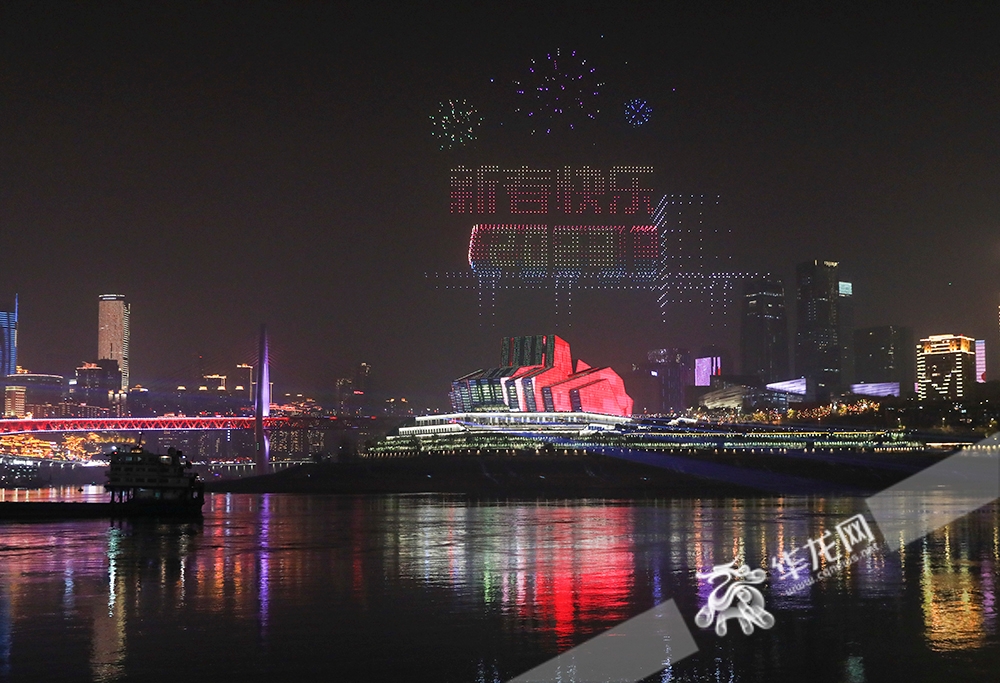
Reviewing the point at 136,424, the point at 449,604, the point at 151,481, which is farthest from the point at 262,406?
the point at 449,604

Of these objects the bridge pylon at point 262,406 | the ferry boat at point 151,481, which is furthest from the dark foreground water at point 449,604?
the bridge pylon at point 262,406

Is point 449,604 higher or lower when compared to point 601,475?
higher

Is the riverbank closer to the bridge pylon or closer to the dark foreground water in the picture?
the bridge pylon

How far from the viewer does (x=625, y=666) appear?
18578mm

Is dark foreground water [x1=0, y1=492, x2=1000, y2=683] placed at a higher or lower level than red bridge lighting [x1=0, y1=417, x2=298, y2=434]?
lower

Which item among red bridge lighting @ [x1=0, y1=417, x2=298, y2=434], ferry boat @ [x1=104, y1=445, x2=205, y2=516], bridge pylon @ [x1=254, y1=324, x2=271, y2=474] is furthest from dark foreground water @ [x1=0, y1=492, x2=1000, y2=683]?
red bridge lighting @ [x1=0, y1=417, x2=298, y2=434]

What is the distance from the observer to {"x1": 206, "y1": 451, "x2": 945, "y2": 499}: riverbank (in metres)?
109

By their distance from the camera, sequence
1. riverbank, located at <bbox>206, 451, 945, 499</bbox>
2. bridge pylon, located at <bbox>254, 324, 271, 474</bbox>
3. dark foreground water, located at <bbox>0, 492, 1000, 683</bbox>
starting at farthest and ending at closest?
bridge pylon, located at <bbox>254, 324, 271, 474</bbox> < riverbank, located at <bbox>206, 451, 945, 499</bbox> < dark foreground water, located at <bbox>0, 492, 1000, 683</bbox>

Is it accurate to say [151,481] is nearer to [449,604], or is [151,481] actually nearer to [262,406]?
[449,604]

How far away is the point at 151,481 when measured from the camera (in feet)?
251

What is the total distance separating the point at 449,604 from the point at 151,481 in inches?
2194

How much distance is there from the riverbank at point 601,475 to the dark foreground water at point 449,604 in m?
54.9

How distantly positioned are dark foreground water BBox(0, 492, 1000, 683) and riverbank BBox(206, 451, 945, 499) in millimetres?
54898

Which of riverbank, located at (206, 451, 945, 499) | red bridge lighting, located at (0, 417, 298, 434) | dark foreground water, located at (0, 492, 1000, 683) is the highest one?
red bridge lighting, located at (0, 417, 298, 434)
